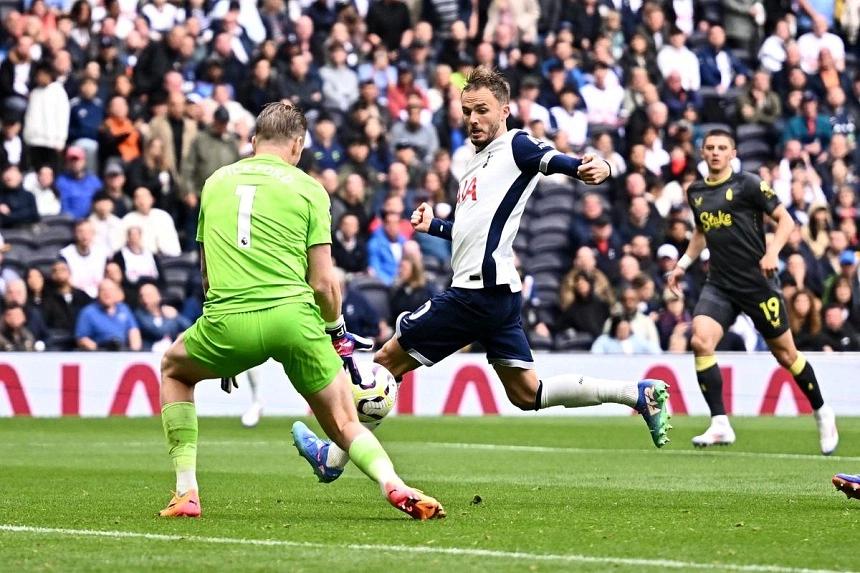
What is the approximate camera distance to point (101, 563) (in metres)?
6.93

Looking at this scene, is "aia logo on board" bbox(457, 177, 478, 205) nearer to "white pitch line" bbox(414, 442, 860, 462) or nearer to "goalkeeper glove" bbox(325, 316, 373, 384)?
"goalkeeper glove" bbox(325, 316, 373, 384)

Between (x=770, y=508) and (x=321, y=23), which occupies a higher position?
(x=321, y=23)

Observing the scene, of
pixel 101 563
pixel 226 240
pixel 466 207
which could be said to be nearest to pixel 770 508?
pixel 466 207

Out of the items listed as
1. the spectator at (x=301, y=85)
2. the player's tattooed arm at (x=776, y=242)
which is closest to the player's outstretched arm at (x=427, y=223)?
the player's tattooed arm at (x=776, y=242)

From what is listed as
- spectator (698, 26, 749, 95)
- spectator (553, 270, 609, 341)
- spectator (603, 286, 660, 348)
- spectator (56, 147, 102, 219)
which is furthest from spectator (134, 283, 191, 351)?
spectator (698, 26, 749, 95)

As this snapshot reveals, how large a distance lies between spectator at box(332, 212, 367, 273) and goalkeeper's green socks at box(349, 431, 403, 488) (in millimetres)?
13576

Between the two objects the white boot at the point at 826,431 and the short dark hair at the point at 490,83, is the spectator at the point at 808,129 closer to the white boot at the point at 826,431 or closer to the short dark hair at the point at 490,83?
the white boot at the point at 826,431

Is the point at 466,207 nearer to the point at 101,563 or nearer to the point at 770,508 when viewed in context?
the point at 770,508

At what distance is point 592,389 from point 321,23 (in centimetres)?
1514

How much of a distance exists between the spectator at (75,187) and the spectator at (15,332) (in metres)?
1.92

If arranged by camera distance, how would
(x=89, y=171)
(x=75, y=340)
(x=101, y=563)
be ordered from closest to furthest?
(x=101, y=563), (x=75, y=340), (x=89, y=171)

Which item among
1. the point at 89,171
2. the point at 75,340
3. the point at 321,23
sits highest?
the point at 321,23

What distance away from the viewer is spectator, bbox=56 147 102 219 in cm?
2153

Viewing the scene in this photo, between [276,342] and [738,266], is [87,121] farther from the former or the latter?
[276,342]
